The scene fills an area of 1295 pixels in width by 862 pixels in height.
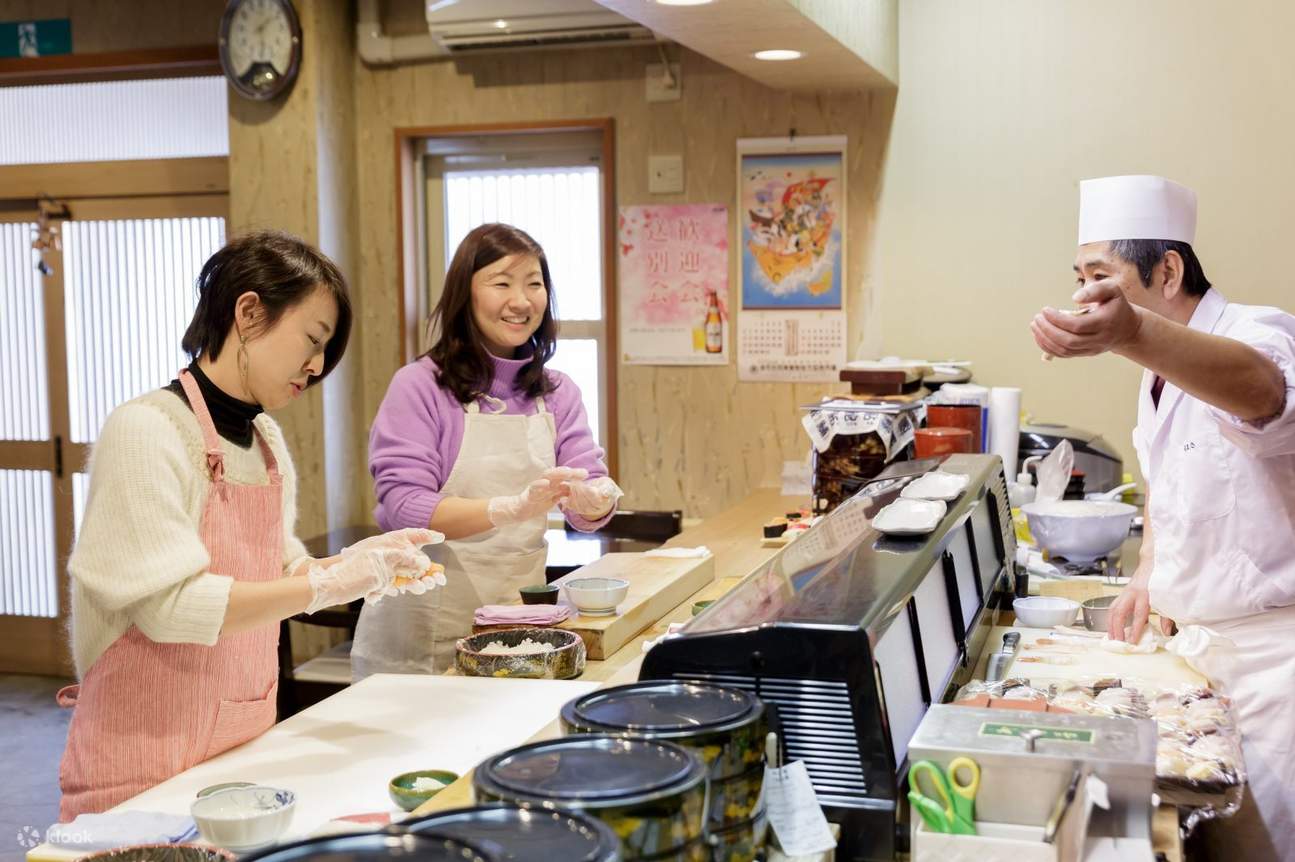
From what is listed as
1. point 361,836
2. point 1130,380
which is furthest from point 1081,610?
point 1130,380

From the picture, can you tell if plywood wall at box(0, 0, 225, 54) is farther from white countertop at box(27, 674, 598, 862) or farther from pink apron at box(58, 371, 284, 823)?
white countertop at box(27, 674, 598, 862)

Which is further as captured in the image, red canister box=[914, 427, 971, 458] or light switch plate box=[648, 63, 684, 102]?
light switch plate box=[648, 63, 684, 102]

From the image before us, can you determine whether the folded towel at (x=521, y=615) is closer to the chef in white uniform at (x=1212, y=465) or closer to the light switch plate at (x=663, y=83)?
the chef in white uniform at (x=1212, y=465)

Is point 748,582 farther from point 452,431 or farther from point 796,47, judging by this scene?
point 796,47

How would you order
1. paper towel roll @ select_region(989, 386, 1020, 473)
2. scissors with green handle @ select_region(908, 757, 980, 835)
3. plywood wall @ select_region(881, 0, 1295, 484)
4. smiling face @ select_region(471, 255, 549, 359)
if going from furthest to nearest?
plywood wall @ select_region(881, 0, 1295, 484) < paper towel roll @ select_region(989, 386, 1020, 473) < smiling face @ select_region(471, 255, 549, 359) < scissors with green handle @ select_region(908, 757, 980, 835)

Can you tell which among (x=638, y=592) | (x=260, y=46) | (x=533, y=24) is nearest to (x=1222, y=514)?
(x=638, y=592)

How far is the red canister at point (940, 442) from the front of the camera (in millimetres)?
3580

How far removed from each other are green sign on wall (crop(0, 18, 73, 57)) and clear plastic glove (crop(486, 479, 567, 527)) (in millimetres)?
4235

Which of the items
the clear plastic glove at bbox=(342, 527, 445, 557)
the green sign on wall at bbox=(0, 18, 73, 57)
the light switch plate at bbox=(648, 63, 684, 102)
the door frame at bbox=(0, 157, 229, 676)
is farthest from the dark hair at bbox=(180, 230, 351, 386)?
the green sign on wall at bbox=(0, 18, 73, 57)

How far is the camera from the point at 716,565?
11.4 ft

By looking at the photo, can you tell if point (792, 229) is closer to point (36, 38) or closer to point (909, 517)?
point (909, 517)

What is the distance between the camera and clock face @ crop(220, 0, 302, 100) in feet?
16.9

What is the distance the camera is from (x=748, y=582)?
1.83 metres

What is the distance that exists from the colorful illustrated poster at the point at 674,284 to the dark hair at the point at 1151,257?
263cm
